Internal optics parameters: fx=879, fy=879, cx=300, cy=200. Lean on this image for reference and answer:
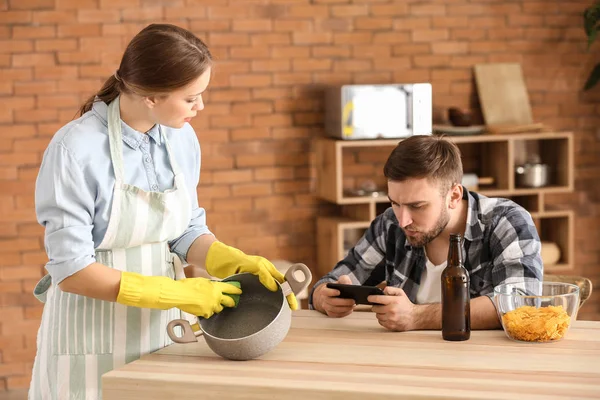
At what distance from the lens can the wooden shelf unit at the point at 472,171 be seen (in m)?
4.64

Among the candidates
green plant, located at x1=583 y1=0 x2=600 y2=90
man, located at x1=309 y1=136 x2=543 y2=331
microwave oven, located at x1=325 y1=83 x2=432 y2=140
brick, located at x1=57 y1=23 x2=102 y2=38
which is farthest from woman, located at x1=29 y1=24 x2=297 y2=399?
green plant, located at x1=583 y1=0 x2=600 y2=90

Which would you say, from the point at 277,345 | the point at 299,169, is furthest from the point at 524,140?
the point at 277,345

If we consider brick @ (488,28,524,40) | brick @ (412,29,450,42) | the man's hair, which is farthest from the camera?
brick @ (488,28,524,40)

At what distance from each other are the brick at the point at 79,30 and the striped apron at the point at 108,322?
7.90 ft

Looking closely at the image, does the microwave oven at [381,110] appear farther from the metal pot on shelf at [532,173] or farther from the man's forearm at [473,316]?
the man's forearm at [473,316]

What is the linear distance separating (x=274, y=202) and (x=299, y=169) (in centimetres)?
23

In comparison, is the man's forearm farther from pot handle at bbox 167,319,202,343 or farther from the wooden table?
pot handle at bbox 167,319,202,343

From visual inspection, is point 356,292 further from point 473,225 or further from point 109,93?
point 109,93

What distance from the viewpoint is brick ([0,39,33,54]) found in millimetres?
4434

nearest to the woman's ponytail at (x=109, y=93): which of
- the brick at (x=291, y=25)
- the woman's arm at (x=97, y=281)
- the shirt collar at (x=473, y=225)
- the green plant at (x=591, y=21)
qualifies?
the woman's arm at (x=97, y=281)

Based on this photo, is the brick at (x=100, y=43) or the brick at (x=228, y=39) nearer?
the brick at (x=100, y=43)

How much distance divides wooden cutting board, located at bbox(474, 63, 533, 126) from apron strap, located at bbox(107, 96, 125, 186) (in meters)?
3.09

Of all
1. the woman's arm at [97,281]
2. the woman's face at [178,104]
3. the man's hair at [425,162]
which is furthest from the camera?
the man's hair at [425,162]

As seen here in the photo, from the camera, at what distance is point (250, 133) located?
15.6 ft
